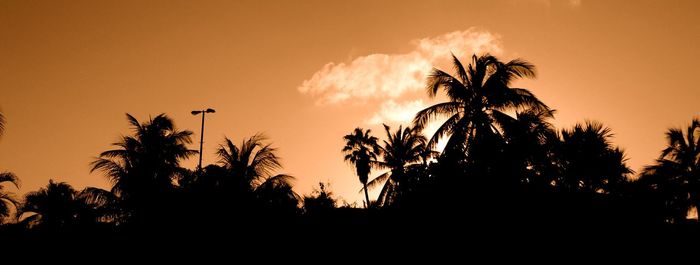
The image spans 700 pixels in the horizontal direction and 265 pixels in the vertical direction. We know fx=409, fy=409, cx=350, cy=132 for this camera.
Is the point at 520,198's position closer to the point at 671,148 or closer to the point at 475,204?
the point at 475,204

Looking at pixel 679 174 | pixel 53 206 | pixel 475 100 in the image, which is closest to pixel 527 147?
pixel 475 100

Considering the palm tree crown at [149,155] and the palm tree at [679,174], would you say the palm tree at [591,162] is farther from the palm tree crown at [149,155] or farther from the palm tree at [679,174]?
the palm tree crown at [149,155]

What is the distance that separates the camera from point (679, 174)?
2305 centimetres

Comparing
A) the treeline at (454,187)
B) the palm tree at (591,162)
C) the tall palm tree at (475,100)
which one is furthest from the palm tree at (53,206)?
the palm tree at (591,162)

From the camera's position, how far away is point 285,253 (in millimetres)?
11531

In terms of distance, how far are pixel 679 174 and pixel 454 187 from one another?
18.2 metres

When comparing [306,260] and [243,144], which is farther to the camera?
[243,144]

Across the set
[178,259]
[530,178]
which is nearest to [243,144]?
[178,259]

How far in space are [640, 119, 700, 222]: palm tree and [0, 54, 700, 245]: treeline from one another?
61mm

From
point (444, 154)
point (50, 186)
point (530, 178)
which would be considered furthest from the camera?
point (50, 186)

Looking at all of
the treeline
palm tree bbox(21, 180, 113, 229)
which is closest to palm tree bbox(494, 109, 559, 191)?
the treeline

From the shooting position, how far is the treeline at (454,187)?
1233 cm

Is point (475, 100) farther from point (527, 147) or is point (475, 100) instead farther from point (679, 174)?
point (679, 174)

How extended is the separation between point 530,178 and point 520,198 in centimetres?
348
